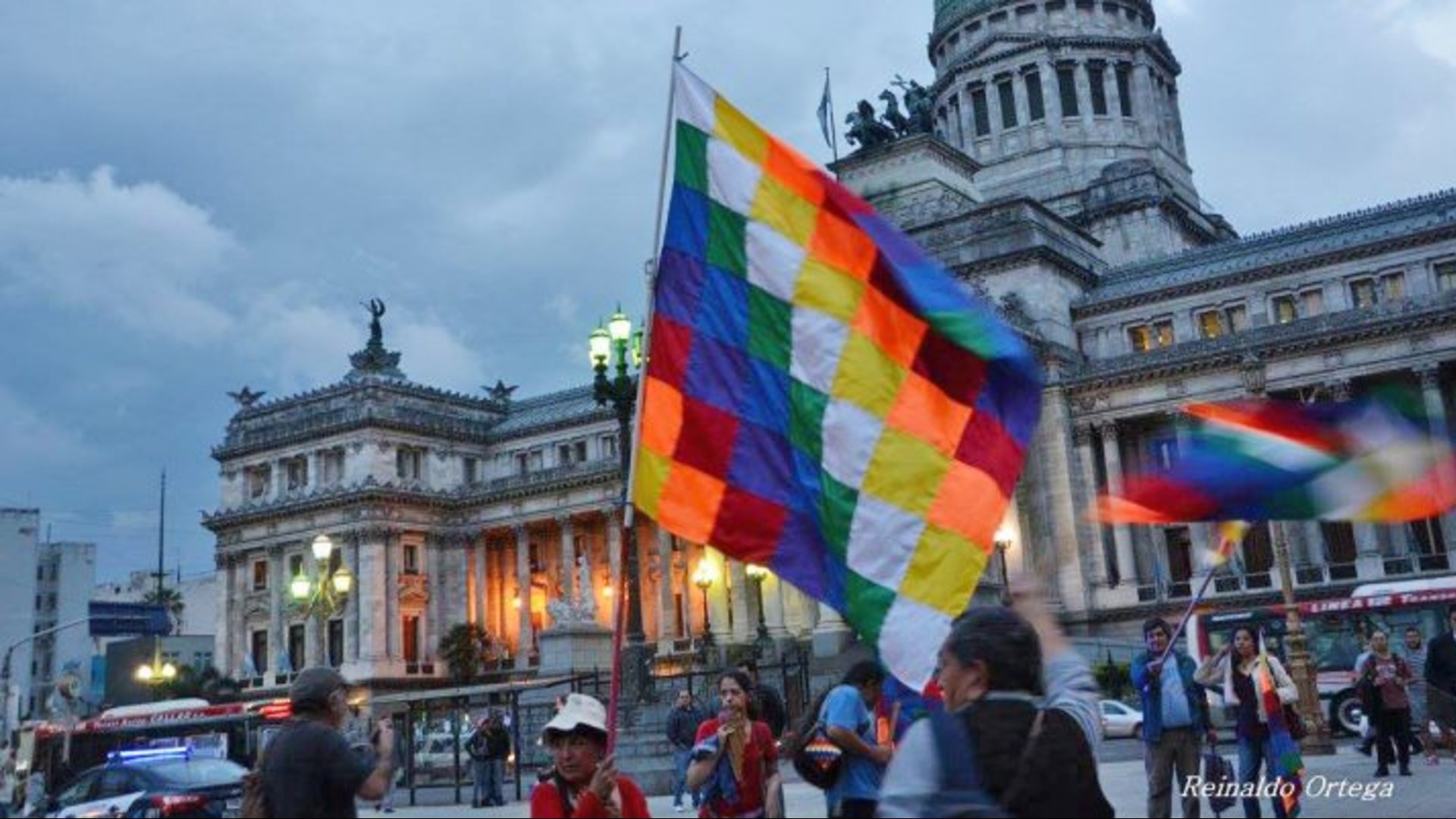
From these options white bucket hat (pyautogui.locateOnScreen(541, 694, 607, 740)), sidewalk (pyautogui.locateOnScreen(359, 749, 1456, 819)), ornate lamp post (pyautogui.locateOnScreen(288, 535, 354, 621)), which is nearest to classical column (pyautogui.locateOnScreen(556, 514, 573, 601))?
ornate lamp post (pyautogui.locateOnScreen(288, 535, 354, 621))

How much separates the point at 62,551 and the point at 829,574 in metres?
113

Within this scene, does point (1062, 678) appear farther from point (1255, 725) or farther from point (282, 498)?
point (282, 498)

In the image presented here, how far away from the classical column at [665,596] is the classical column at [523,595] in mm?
7269

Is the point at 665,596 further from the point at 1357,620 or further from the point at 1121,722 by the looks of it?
the point at 1357,620

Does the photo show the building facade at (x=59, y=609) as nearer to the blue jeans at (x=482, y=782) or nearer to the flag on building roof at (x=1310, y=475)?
the blue jeans at (x=482, y=782)

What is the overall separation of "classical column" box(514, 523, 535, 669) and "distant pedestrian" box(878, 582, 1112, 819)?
6910cm

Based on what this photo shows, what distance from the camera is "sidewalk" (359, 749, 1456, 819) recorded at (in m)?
14.1

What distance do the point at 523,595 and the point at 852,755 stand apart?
2596 inches

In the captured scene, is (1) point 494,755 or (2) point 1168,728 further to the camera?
(1) point 494,755

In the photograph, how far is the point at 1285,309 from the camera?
55750 millimetres

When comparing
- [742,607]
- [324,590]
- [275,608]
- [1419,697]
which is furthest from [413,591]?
[1419,697]

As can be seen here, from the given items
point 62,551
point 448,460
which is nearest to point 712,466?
point 448,460

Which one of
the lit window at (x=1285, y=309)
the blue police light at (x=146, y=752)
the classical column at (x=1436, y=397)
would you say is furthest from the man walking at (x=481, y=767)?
the lit window at (x=1285, y=309)

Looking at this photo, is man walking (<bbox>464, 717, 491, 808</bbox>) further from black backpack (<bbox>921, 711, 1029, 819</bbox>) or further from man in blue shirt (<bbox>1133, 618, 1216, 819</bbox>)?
black backpack (<bbox>921, 711, 1029, 819</bbox>)
